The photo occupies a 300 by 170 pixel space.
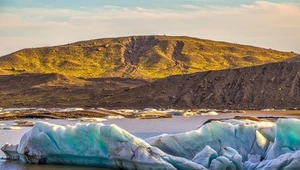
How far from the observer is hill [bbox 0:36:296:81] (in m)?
118

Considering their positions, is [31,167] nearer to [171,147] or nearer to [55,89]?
[171,147]

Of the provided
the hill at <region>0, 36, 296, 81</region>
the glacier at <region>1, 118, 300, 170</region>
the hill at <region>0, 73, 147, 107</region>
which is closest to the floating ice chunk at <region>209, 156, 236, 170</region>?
the glacier at <region>1, 118, 300, 170</region>

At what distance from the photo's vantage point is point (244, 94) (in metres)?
64.3

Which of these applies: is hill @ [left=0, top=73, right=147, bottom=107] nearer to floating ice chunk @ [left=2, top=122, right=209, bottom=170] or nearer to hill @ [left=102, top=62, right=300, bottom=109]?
hill @ [left=102, top=62, right=300, bottom=109]

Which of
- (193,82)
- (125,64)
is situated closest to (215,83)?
(193,82)

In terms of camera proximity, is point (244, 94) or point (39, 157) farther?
point (244, 94)

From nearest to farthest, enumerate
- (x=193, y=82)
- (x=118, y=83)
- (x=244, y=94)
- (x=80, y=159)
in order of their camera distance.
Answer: (x=80, y=159), (x=244, y=94), (x=193, y=82), (x=118, y=83)

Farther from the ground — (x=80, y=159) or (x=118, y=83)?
(x=80, y=159)

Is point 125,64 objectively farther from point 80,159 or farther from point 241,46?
point 80,159

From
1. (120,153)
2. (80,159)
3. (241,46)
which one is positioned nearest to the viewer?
(120,153)

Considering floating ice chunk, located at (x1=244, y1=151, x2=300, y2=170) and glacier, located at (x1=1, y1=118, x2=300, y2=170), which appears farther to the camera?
glacier, located at (x1=1, y1=118, x2=300, y2=170)

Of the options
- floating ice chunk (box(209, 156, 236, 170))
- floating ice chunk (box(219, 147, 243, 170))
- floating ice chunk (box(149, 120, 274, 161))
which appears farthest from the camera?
floating ice chunk (box(149, 120, 274, 161))

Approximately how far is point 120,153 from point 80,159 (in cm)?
229

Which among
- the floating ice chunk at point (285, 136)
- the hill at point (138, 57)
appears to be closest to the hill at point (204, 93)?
the hill at point (138, 57)
